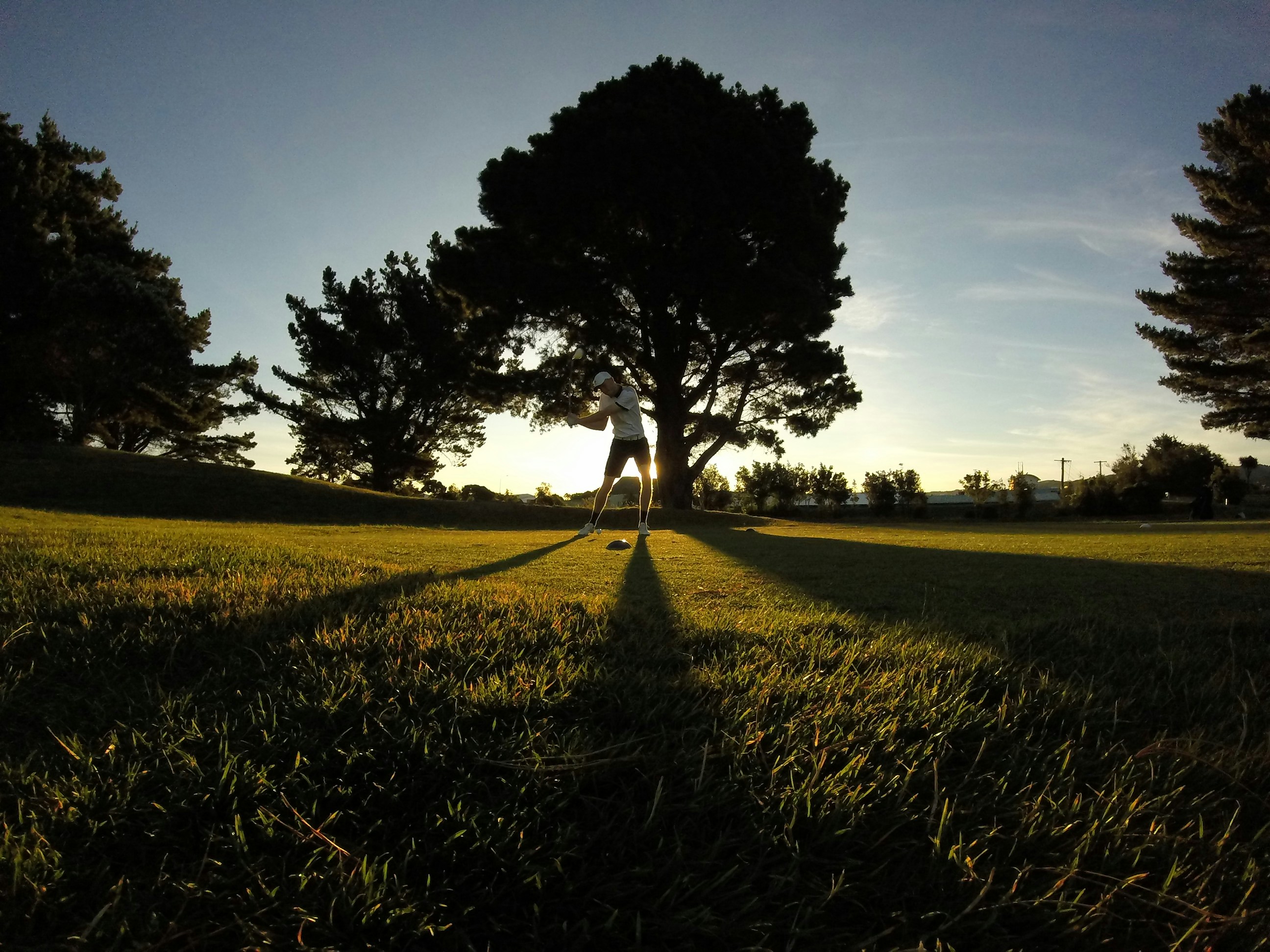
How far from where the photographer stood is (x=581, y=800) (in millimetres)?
1688

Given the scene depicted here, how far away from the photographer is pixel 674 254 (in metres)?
24.5

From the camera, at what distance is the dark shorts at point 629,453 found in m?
9.70

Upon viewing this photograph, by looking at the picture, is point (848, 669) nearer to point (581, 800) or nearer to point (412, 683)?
point (581, 800)

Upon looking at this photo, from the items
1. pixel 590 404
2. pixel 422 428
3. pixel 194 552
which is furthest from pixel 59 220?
pixel 194 552

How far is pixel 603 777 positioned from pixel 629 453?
26.4 feet

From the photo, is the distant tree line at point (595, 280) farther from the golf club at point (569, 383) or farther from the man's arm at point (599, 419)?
the man's arm at point (599, 419)

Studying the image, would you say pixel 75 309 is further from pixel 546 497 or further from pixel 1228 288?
pixel 1228 288

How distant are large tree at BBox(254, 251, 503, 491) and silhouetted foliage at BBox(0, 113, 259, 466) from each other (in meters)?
5.22

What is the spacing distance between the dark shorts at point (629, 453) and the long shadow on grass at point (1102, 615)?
299 centimetres

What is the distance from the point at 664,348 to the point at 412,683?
25.5 meters

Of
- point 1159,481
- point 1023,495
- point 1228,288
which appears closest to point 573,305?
point 1228,288

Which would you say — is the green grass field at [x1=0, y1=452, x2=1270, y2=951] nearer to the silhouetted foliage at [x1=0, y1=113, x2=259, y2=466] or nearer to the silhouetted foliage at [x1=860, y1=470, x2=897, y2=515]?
the silhouetted foliage at [x1=0, y1=113, x2=259, y2=466]

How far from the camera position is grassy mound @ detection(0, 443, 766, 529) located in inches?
679

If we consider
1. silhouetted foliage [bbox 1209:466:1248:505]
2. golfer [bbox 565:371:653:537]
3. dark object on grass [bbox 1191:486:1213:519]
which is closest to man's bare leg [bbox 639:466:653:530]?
golfer [bbox 565:371:653:537]
